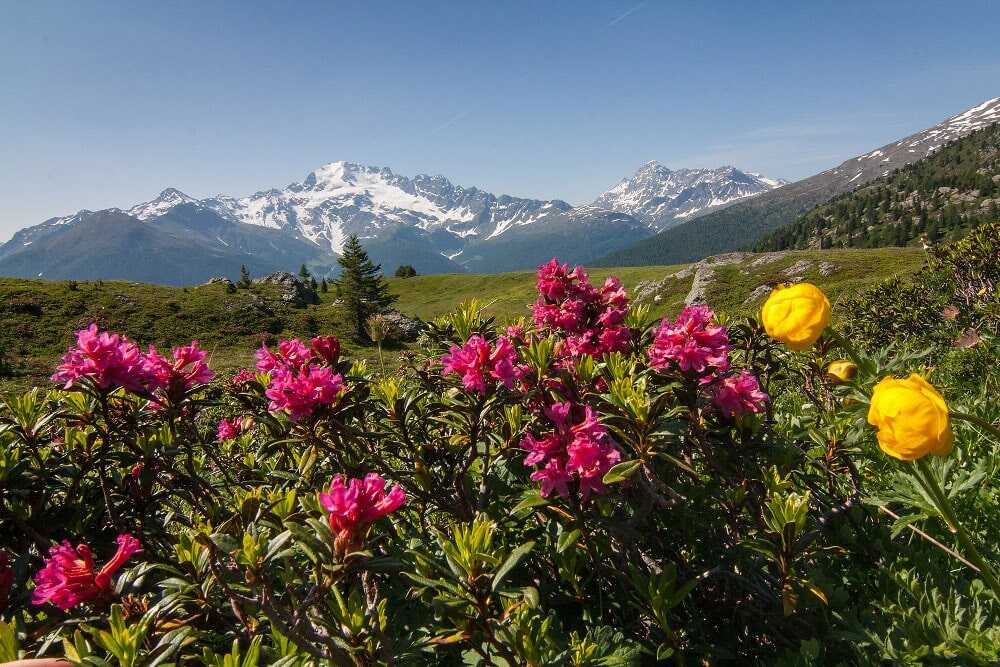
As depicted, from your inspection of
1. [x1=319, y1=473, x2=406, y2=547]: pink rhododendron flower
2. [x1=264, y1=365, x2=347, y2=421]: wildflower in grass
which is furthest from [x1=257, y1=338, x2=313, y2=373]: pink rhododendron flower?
[x1=319, y1=473, x2=406, y2=547]: pink rhododendron flower

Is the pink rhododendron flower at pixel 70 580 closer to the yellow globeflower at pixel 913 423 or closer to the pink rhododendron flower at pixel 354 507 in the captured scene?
the pink rhododendron flower at pixel 354 507

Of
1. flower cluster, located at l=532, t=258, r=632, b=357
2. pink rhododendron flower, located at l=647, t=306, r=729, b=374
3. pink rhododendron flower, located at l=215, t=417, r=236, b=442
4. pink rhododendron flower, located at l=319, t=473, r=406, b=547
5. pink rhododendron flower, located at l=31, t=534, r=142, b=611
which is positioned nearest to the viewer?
pink rhododendron flower, located at l=319, t=473, r=406, b=547

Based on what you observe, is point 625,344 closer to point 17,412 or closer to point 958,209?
point 17,412

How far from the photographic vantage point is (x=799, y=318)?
155cm

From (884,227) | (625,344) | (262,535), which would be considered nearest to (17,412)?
(262,535)

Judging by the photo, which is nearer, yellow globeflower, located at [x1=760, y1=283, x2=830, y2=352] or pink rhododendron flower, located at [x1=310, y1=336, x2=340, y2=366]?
yellow globeflower, located at [x1=760, y1=283, x2=830, y2=352]

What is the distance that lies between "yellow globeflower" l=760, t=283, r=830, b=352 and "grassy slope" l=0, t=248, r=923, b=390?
91.0 feet

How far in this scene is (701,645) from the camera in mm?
2035

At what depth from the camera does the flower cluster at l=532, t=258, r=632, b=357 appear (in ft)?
9.71

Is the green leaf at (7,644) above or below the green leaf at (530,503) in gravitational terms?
above

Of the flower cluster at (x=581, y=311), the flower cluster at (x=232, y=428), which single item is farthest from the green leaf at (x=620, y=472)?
the flower cluster at (x=232, y=428)

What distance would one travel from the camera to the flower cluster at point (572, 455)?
1903 millimetres

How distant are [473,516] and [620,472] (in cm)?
87

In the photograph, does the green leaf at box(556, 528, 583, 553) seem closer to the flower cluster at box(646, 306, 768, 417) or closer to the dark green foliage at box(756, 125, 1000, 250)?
the flower cluster at box(646, 306, 768, 417)
